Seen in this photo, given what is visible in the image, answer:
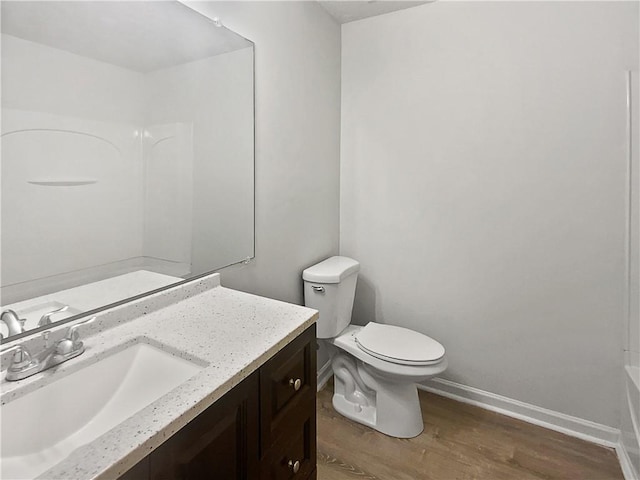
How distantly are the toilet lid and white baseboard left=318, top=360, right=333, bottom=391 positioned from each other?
0.45 metres

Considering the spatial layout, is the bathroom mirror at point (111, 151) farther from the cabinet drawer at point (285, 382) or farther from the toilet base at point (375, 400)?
the toilet base at point (375, 400)

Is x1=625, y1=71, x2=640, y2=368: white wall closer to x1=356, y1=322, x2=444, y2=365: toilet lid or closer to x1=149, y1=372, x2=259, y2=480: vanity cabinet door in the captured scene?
x1=356, y1=322, x2=444, y2=365: toilet lid

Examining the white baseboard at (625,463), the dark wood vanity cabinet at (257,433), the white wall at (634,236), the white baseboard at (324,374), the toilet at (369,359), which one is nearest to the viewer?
the dark wood vanity cabinet at (257,433)

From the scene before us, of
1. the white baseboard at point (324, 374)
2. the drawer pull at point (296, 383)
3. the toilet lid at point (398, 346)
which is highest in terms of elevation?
the drawer pull at point (296, 383)

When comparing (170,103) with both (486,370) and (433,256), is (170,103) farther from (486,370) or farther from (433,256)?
(486,370)

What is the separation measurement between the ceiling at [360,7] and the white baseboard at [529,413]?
2.27m

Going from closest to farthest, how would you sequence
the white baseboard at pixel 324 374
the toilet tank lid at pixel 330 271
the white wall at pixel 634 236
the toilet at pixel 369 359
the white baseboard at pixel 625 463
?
the white baseboard at pixel 625 463
the white wall at pixel 634 236
the toilet at pixel 369 359
the toilet tank lid at pixel 330 271
the white baseboard at pixel 324 374

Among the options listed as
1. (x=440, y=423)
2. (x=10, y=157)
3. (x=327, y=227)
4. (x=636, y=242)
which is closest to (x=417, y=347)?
(x=440, y=423)

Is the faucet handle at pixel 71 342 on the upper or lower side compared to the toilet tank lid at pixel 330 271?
lower

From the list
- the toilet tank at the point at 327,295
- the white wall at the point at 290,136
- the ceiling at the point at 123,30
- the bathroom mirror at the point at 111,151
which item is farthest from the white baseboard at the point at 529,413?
the ceiling at the point at 123,30

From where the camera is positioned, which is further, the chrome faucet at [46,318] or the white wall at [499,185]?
the white wall at [499,185]

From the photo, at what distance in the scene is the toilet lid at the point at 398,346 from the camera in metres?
1.71

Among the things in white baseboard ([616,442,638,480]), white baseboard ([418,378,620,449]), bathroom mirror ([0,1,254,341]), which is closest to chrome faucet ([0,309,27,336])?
bathroom mirror ([0,1,254,341])

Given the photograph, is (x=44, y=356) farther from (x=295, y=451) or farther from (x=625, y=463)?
(x=625, y=463)
